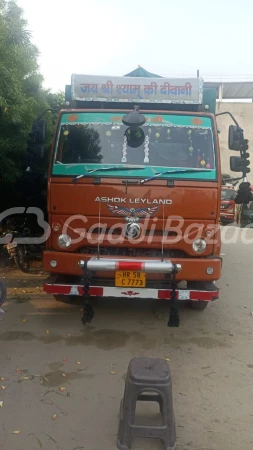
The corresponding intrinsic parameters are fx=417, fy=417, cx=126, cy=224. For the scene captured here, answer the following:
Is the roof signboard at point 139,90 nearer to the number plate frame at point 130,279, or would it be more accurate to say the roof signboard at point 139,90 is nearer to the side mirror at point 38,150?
the side mirror at point 38,150

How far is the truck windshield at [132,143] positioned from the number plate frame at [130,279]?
128cm

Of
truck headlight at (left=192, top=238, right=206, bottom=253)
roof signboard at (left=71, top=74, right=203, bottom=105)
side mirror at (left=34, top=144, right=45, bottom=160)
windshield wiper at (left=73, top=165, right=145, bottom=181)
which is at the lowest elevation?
truck headlight at (left=192, top=238, right=206, bottom=253)

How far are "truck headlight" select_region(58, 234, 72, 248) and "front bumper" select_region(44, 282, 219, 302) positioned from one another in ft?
1.50

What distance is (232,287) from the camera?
745 cm

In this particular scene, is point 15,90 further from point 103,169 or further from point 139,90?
point 103,169

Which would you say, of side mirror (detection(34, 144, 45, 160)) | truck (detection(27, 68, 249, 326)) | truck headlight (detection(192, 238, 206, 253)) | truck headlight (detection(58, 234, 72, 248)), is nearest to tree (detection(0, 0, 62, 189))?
side mirror (detection(34, 144, 45, 160))

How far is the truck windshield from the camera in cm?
503

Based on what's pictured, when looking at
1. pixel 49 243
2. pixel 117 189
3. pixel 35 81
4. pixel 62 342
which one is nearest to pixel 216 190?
pixel 117 189

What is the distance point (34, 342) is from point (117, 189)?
197 cm

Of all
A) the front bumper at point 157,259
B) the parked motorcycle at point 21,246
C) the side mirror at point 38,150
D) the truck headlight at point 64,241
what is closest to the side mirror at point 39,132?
the side mirror at point 38,150

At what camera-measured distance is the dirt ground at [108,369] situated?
309 centimetres

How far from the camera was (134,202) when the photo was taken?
490 centimetres

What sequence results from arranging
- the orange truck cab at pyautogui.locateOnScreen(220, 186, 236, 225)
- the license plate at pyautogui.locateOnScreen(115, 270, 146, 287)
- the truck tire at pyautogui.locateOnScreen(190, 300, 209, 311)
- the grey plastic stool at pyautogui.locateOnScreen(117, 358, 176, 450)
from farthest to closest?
the orange truck cab at pyautogui.locateOnScreen(220, 186, 236, 225)
the truck tire at pyautogui.locateOnScreen(190, 300, 209, 311)
the license plate at pyautogui.locateOnScreen(115, 270, 146, 287)
the grey plastic stool at pyautogui.locateOnScreen(117, 358, 176, 450)

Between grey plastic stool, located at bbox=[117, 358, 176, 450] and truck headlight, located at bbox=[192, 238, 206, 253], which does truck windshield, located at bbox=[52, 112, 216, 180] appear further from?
grey plastic stool, located at bbox=[117, 358, 176, 450]
